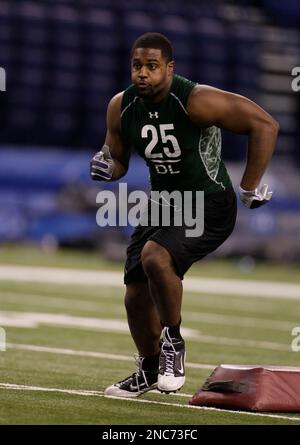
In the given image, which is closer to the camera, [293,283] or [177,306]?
[177,306]

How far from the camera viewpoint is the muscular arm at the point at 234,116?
5.93m

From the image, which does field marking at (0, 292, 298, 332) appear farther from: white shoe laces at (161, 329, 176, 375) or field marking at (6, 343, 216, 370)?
white shoe laces at (161, 329, 176, 375)

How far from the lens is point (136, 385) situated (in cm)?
629

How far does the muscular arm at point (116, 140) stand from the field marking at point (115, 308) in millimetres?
4903

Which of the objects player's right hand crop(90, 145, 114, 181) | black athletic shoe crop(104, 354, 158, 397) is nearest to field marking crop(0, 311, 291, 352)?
black athletic shoe crop(104, 354, 158, 397)

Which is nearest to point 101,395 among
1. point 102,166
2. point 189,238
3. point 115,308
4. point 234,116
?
point 189,238

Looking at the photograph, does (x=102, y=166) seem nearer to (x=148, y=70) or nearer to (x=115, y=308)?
(x=148, y=70)

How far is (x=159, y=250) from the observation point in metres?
5.96

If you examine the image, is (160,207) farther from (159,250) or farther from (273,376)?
(273,376)

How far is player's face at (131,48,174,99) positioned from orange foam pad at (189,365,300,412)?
140 cm

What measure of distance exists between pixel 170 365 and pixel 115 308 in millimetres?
6310
